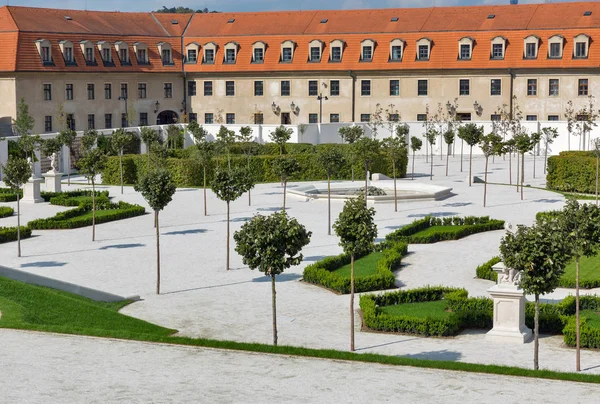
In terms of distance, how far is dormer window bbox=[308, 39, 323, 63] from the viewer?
79.8 m

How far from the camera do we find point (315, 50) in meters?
80.1

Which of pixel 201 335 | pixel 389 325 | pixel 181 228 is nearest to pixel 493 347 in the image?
pixel 389 325

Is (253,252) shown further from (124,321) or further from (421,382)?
(421,382)

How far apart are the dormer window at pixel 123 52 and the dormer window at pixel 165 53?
9.44 ft

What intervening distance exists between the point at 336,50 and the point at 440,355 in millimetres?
58525

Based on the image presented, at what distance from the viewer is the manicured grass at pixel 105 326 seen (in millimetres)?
20219

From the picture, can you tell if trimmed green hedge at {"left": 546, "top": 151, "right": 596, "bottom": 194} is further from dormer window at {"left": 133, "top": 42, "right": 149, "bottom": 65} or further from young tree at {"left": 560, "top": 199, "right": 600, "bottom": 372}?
dormer window at {"left": 133, "top": 42, "right": 149, "bottom": 65}

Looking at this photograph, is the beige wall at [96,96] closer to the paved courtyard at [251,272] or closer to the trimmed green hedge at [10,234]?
the paved courtyard at [251,272]

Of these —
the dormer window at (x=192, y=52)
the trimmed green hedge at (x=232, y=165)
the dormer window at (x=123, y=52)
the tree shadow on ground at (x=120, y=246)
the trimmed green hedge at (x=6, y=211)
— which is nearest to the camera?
the tree shadow on ground at (x=120, y=246)

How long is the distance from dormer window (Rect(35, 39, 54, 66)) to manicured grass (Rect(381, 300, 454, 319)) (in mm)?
52181

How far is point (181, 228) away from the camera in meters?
40.3

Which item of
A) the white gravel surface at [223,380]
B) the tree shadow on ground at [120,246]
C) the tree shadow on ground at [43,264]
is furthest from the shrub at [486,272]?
the tree shadow on ground at [43,264]

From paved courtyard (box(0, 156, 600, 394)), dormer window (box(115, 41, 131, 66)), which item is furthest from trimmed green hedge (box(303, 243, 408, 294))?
dormer window (box(115, 41, 131, 66))

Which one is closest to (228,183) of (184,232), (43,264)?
(184,232)
